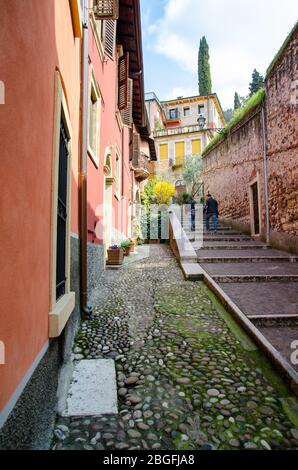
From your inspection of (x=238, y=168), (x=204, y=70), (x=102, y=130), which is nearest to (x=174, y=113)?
(x=204, y=70)

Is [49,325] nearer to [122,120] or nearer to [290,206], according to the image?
[290,206]

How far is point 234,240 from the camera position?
35.1ft

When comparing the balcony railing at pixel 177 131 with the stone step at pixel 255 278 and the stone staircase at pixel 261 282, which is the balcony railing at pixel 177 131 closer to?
the stone staircase at pixel 261 282

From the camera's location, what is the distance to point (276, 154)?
8.95 meters

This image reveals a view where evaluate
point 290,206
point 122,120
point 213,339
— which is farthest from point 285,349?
point 122,120

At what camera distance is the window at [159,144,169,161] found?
37.2 m

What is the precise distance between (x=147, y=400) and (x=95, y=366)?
2.41 ft

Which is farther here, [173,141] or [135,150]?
[173,141]

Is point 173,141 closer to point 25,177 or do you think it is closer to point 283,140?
point 283,140

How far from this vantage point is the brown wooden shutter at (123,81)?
899 cm

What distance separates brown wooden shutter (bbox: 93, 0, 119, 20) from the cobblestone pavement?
5.15 m

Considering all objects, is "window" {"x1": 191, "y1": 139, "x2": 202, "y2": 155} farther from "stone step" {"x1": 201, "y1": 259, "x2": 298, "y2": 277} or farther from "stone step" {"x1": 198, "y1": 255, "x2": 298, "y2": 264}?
"stone step" {"x1": 201, "y1": 259, "x2": 298, "y2": 277}

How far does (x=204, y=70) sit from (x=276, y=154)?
136 ft

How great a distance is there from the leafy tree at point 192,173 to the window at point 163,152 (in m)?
4.35
